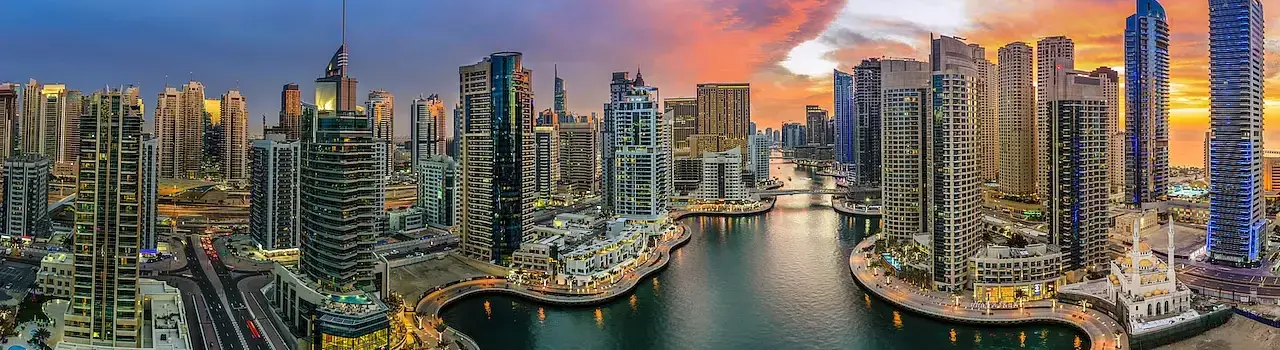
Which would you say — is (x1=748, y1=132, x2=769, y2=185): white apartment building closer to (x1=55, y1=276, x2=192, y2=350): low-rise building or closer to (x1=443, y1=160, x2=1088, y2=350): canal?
(x1=443, y1=160, x2=1088, y2=350): canal

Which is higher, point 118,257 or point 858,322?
point 118,257

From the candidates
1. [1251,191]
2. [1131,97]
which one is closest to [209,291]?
[1251,191]

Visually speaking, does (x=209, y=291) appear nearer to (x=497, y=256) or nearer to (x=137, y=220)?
(x=137, y=220)

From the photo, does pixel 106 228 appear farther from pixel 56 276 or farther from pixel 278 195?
pixel 278 195

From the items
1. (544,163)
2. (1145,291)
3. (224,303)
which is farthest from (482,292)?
(544,163)

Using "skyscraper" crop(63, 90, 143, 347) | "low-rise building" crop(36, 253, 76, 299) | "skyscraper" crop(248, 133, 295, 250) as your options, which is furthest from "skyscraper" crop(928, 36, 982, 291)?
"low-rise building" crop(36, 253, 76, 299)
